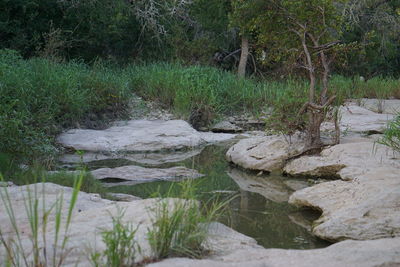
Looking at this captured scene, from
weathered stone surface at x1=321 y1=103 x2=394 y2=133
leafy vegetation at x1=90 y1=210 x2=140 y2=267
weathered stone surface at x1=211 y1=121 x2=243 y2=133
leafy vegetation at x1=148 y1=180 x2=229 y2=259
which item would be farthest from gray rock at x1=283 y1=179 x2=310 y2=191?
weathered stone surface at x1=211 y1=121 x2=243 y2=133

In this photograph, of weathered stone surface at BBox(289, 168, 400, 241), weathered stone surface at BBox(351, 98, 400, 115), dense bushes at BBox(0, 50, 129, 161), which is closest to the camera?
weathered stone surface at BBox(289, 168, 400, 241)

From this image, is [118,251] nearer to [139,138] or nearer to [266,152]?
[266,152]

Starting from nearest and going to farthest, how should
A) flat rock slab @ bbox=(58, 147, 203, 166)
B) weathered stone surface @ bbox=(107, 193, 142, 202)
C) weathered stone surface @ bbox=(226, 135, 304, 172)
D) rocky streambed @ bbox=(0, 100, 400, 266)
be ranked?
rocky streambed @ bbox=(0, 100, 400, 266) < weathered stone surface @ bbox=(107, 193, 142, 202) < weathered stone surface @ bbox=(226, 135, 304, 172) < flat rock slab @ bbox=(58, 147, 203, 166)

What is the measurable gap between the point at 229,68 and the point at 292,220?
13.2m

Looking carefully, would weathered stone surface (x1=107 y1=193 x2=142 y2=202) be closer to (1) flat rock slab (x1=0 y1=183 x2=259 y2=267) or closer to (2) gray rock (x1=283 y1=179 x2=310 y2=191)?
(1) flat rock slab (x1=0 y1=183 x2=259 y2=267)

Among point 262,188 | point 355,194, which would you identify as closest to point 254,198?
point 262,188

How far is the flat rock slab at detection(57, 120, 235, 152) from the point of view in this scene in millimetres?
9484

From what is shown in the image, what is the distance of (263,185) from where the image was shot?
24.0ft

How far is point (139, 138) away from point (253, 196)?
3779mm

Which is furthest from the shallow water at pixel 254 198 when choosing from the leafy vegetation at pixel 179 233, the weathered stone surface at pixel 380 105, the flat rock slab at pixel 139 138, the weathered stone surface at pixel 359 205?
the weathered stone surface at pixel 380 105

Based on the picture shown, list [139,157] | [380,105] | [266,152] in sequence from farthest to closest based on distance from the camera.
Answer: [380,105] → [139,157] → [266,152]

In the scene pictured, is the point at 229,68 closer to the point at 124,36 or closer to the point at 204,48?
the point at 204,48

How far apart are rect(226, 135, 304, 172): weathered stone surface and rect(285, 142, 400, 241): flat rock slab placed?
19.2 inches

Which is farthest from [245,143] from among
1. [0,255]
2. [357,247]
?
[0,255]
